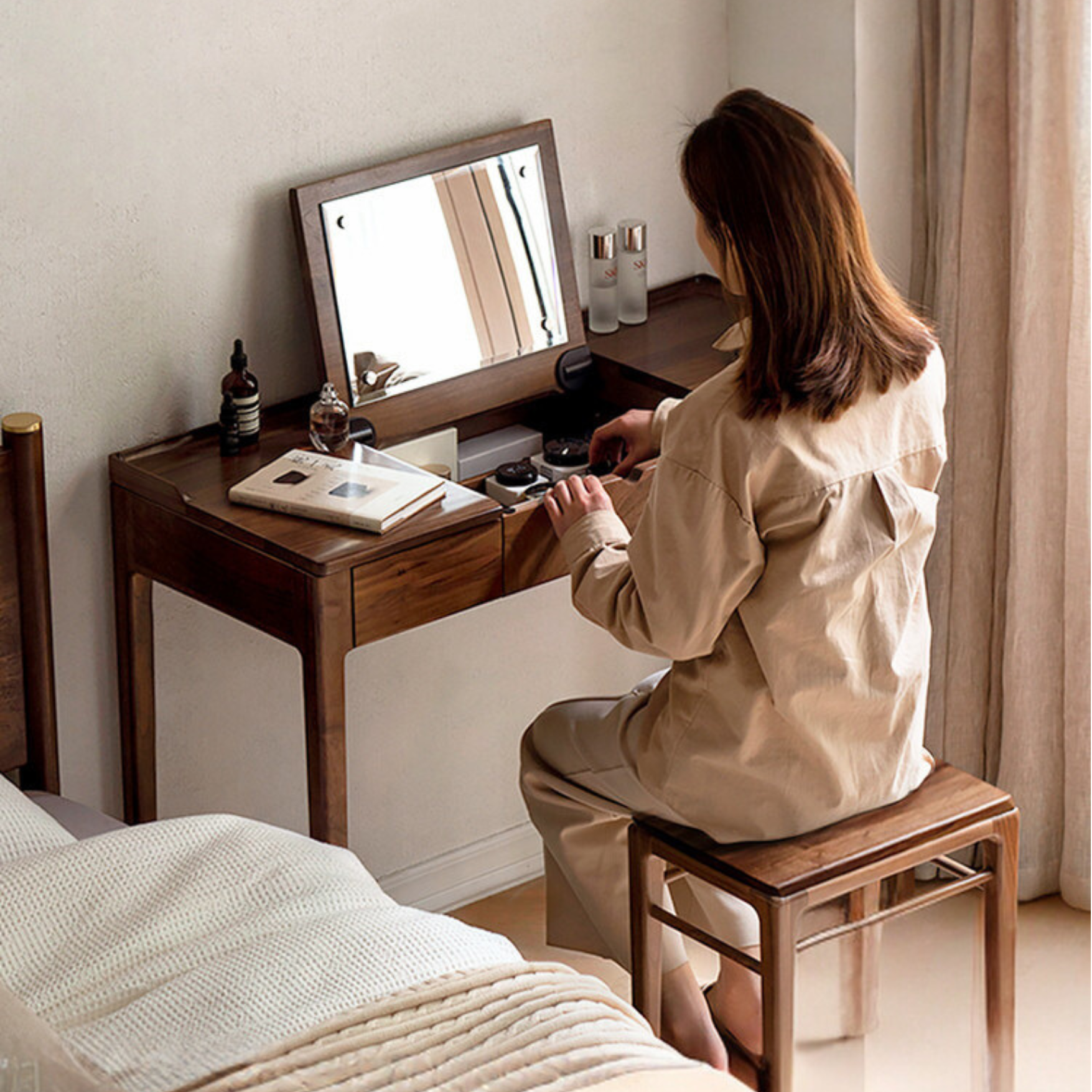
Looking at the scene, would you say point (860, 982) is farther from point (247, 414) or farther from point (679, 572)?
point (247, 414)

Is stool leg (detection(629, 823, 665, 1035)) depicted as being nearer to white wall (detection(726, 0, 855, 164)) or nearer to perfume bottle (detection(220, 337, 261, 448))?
perfume bottle (detection(220, 337, 261, 448))

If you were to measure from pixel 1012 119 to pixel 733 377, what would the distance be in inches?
39.1

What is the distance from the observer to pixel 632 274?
2969 mm

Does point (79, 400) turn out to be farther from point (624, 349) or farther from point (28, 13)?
point (624, 349)

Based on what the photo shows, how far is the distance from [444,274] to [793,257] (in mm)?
830

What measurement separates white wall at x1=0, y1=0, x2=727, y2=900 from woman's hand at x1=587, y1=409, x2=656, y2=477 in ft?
1.58

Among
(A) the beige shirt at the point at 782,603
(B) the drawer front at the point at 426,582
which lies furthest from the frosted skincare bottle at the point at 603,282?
(A) the beige shirt at the point at 782,603

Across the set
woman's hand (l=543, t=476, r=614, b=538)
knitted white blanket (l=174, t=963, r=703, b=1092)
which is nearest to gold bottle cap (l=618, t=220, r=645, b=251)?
woman's hand (l=543, t=476, r=614, b=538)

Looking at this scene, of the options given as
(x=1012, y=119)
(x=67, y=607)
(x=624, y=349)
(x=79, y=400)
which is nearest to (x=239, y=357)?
(x=79, y=400)

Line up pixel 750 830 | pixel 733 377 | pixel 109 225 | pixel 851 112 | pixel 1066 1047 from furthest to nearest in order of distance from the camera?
pixel 851 112
pixel 1066 1047
pixel 109 225
pixel 750 830
pixel 733 377

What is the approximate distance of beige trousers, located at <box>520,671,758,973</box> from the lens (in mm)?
2385

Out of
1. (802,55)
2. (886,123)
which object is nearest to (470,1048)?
(886,123)

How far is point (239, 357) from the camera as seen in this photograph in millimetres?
2443

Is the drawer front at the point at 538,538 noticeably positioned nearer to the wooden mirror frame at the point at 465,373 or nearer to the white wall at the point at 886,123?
the wooden mirror frame at the point at 465,373
